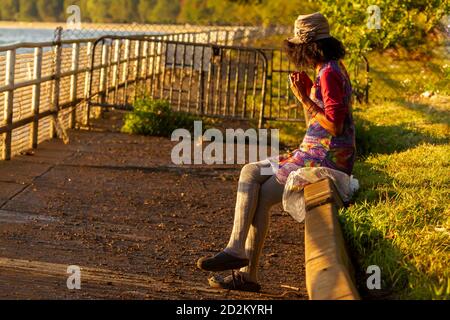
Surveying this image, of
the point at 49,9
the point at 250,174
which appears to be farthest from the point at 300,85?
the point at 49,9

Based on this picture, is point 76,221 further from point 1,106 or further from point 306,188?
point 1,106

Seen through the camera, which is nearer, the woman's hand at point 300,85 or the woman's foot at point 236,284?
the woman's foot at point 236,284

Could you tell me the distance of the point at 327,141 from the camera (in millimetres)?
6734

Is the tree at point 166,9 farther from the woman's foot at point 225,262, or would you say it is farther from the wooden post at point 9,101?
the woman's foot at point 225,262

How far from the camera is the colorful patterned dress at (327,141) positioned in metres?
6.64

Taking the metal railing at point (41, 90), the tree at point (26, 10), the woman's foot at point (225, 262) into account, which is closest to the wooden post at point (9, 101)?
the metal railing at point (41, 90)

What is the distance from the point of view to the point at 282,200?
6.59 m

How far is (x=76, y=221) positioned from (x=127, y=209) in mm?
822

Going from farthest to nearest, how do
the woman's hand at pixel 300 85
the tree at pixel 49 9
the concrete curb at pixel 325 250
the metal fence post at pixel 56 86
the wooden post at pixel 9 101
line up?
1. the tree at pixel 49 9
2. the metal fence post at pixel 56 86
3. the wooden post at pixel 9 101
4. the woman's hand at pixel 300 85
5. the concrete curb at pixel 325 250

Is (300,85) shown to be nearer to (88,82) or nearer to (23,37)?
(88,82)

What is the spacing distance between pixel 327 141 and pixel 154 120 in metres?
8.97

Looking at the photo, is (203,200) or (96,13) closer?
(203,200)

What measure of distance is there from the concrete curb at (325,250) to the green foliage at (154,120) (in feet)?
28.8

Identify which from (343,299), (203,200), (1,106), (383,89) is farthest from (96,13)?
(343,299)
